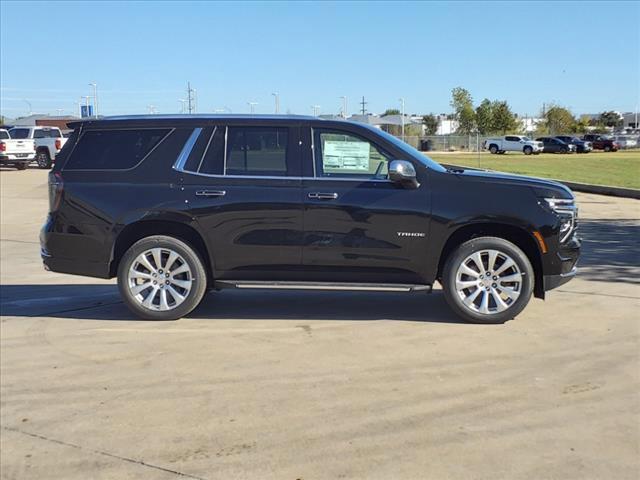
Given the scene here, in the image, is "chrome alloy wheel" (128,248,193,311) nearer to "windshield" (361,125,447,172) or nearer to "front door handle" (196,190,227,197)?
"front door handle" (196,190,227,197)

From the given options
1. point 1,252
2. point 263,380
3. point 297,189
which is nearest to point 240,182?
point 297,189

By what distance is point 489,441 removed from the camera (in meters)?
3.80

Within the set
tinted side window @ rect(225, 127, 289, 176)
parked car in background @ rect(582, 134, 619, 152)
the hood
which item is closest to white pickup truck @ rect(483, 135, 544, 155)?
parked car in background @ rect(582, 134, 619, 152)

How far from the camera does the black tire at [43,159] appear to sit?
1309 inches

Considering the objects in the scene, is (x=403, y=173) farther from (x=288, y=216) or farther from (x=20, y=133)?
(x=20, y=133)

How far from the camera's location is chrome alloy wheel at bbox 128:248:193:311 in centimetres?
636

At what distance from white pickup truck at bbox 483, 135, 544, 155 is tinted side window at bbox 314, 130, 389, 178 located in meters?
53.9

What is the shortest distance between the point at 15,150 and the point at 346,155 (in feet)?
95.7

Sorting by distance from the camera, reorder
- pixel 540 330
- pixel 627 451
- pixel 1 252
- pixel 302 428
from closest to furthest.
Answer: pixel 627 451, pixel 302 428, pixel 540 330, pixel 1 252

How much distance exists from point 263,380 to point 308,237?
177 cm

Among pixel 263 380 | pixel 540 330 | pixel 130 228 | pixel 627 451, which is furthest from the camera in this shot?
pixel 130 228

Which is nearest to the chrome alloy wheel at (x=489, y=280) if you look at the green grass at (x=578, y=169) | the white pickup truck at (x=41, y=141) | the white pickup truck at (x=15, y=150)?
the green grass at (x=578, y=169)

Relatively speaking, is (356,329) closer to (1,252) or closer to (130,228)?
(130,228)

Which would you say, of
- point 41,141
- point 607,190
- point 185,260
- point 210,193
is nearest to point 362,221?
point 210,193
